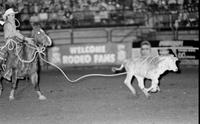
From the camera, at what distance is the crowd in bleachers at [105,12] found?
17297mm

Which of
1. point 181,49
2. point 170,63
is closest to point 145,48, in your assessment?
point 181,49

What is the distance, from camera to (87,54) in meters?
15.7

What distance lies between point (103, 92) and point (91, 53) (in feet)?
16.2

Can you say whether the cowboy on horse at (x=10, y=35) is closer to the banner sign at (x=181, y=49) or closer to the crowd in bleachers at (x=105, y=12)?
the banner sign at (x=181, y=49)

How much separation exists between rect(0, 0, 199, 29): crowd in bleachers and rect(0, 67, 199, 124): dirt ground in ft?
14.9

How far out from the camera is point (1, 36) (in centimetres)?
1622

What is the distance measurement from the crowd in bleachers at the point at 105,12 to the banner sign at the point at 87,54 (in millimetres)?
1909

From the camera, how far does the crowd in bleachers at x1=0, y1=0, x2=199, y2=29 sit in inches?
681

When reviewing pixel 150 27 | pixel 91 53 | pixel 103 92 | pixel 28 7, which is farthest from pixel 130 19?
pixel 103 92

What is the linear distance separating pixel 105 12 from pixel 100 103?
869 cm

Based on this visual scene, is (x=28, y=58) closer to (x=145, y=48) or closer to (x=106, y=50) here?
(x=106, y=50)

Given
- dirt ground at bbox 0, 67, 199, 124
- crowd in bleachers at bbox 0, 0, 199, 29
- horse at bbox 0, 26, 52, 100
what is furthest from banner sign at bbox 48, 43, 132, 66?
horse at bbox 0, 26, 52, 100

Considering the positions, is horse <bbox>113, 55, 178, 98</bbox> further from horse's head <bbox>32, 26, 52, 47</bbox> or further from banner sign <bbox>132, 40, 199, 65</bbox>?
banner sign <bbox>132, 40, 199, 65</bbox>

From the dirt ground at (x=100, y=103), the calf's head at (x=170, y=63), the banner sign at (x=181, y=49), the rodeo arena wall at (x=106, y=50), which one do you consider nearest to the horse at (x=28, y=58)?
the dirt ground at (x=100, y=103)
